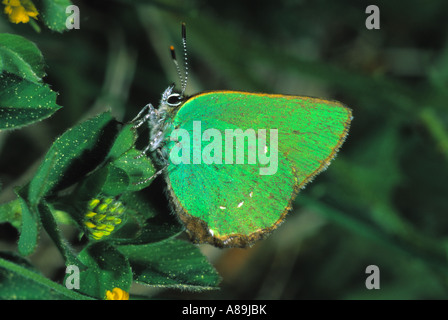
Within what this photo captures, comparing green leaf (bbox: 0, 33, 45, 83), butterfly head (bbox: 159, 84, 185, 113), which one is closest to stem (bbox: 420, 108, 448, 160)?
butterfly head (bbox: 159, 84, 185, 113)

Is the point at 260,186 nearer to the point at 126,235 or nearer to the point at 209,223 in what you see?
the point at 209,223

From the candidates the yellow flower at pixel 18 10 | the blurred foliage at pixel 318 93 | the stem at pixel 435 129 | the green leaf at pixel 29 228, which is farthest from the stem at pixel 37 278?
the stem at pixel 435 129

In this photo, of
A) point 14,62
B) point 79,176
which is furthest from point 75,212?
point 14,62

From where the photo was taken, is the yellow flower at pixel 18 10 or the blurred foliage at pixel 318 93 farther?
the blurred foliage at pixel 318 93

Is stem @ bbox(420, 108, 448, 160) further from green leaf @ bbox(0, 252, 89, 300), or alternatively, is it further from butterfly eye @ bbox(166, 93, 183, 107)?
green leaf @ bbox(0, 252, 89, 300)

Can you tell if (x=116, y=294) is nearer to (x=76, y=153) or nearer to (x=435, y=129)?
(x=76, y=153)

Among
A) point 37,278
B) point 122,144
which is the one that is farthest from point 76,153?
point 37,278

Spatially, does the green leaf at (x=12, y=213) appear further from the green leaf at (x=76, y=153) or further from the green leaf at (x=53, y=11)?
the green leaf at (x=53, y=11)
